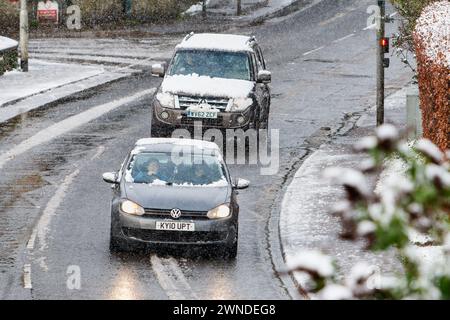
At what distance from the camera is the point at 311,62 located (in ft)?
136

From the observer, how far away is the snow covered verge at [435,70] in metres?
19.2

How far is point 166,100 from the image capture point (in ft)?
82.6

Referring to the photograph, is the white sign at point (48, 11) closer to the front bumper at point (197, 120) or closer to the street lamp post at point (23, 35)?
the street lamp post at point (23, 35)

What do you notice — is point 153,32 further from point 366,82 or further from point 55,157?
point 55,157

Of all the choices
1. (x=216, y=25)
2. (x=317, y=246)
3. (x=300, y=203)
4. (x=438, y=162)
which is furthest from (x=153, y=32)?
(x=438, y=162)

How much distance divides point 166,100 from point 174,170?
7530mm

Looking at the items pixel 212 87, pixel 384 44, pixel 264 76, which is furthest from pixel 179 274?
pixel 384 44

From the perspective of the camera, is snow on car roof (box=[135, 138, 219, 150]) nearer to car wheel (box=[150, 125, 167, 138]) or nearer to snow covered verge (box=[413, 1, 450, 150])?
snow covered verge (box=[413, 1, 450, 150])

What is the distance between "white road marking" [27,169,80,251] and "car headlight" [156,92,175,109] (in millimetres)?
2910

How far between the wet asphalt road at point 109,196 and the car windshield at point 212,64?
1.73 meters

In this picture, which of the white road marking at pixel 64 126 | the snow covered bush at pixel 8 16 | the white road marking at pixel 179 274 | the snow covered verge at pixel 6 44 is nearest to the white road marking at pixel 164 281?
the white road marking at pixel 179 274

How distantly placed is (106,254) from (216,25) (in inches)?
1372

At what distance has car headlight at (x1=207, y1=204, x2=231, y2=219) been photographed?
55.3 feet

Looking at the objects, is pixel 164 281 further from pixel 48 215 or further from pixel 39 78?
pixel 39 78
